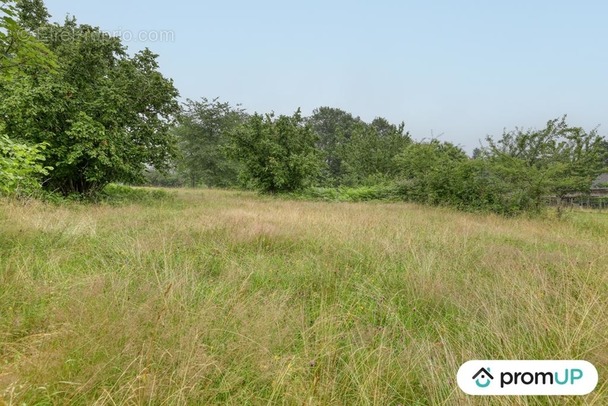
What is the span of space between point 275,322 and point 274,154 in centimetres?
1831

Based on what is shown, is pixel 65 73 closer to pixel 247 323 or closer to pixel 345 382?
pixel 247 323

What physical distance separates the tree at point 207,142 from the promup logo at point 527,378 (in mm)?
33141

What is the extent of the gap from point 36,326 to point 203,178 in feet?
116

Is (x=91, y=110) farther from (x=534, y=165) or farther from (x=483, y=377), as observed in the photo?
(x=534, y=165)

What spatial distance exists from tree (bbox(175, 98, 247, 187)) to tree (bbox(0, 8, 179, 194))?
747 inches

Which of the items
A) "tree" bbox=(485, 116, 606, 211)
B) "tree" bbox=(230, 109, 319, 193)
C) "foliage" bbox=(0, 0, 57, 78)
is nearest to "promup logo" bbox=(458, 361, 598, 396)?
"foliage" bbox=(0, 0, 57, 78)

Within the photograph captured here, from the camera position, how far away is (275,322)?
2.39 m

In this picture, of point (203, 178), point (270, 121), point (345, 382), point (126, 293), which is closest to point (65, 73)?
point (270, 121)

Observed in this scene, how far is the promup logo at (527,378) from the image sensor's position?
5.53 ft

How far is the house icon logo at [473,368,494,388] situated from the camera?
1729 mm

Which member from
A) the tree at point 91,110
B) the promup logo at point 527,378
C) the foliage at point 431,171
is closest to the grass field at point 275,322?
the promup logo at point 527,378

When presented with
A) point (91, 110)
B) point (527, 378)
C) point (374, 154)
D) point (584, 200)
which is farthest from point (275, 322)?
point (584, 200)

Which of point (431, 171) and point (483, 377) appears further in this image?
point (431, 171)

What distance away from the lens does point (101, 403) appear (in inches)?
59.8
